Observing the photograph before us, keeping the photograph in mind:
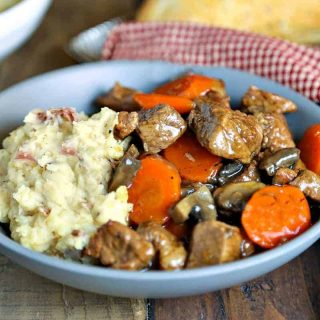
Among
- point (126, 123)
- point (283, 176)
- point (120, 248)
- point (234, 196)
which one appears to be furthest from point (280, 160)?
point (120, 248)

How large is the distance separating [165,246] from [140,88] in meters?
1.31

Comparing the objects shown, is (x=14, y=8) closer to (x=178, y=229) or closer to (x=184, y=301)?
(x=178, y=229)

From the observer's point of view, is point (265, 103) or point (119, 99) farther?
point (119, 99)

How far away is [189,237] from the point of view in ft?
7.88

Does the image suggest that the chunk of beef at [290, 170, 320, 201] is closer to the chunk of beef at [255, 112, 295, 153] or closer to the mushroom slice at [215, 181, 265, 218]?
the mushroom slice at [215, 181, 265, 218]

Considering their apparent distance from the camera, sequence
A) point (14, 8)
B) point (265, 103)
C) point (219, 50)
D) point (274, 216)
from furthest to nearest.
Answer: point (219, 50)
point (14, 8)
point (265, 103)
point (274, 216)

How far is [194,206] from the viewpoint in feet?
7.88

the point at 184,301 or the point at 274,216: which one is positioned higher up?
the point at 274,216

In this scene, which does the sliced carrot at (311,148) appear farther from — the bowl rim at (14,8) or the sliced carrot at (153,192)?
the bowl rim at (14,8)

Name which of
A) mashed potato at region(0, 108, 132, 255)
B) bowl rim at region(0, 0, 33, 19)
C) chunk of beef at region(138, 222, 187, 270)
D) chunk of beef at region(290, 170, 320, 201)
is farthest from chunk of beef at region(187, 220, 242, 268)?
bowl rim at region(0, 0, 33, 19)

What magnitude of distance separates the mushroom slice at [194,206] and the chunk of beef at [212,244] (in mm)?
110

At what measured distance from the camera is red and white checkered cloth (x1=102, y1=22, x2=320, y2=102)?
11.0ft

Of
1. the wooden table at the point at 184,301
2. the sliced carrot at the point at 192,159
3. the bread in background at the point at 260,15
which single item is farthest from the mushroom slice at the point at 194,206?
the bread in background at the point at 260,15

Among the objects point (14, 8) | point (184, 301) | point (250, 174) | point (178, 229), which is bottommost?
point (184, 301)
